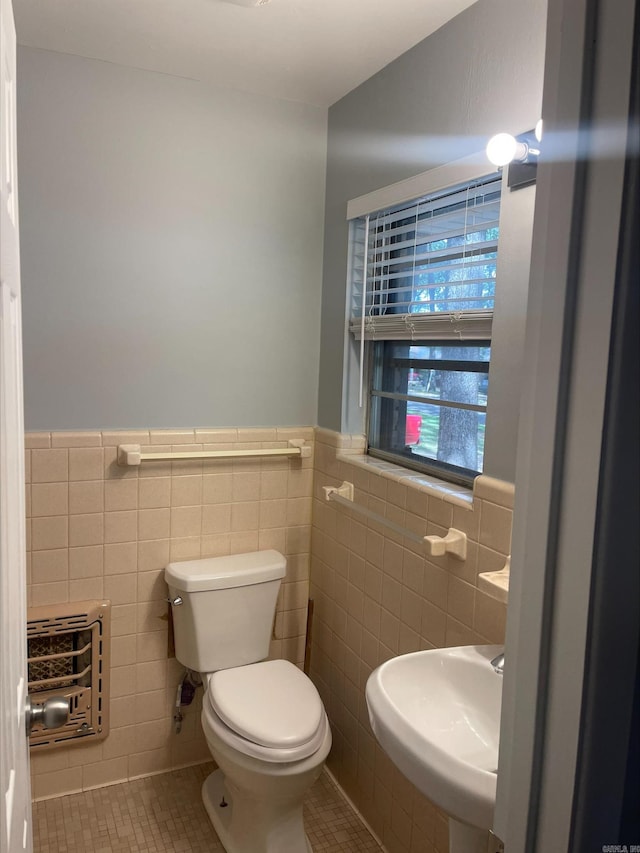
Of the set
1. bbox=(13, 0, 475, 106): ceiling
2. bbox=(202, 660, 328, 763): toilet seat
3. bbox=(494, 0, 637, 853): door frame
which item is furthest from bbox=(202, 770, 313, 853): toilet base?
bbox=(13, 0, 475, 106): ceiling

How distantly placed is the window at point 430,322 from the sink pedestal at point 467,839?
0.93 metres

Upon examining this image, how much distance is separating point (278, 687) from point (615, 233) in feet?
6.51

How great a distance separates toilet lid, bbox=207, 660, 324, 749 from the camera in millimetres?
1935

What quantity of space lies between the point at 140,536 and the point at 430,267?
136cm

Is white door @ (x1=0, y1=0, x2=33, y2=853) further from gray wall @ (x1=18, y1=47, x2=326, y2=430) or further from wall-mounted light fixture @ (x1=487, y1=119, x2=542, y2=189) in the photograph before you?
gray wall @ (x1=18, y1=47, x2=326, y2=430)

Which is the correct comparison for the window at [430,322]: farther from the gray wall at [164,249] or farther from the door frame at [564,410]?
the door frame at [564,410]

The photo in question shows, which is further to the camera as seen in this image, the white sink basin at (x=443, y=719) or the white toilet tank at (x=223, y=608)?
the white toilet tank at (x=223, y=608)

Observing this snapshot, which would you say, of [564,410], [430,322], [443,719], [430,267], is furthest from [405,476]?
[564,410]

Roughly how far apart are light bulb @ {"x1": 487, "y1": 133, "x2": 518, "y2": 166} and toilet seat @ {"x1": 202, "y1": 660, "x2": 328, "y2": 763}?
1617 mm

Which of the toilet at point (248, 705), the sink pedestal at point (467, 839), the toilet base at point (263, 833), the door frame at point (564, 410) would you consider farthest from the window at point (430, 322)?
the door frame at point (564, 410)

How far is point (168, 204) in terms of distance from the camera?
2.33 meters

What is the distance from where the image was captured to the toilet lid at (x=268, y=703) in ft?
6.35

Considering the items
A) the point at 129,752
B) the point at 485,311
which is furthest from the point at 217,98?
the point at 129,752

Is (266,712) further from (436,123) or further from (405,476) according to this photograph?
(436,123)
